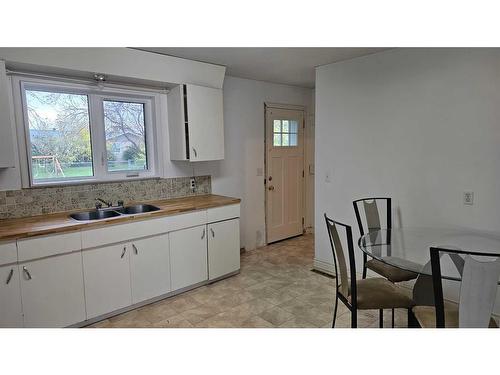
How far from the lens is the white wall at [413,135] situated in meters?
2.42

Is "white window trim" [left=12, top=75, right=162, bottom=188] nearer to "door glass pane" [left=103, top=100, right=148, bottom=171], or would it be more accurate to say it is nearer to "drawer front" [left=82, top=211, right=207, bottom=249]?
"door glass pane" [left=103, top=100, right=148, bottom=171]

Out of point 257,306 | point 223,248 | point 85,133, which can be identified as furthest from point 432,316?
point 85,133

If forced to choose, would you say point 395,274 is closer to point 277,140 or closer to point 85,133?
point 277,140

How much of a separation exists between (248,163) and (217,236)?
1350mm

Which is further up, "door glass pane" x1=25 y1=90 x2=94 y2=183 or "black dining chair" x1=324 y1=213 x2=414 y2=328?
"door glass pane" x1=25 y1=90 x2=94 y2=183

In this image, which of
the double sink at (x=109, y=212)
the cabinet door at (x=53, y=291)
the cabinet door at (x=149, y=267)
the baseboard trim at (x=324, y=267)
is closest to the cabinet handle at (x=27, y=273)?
the cabinet door at (x=53, y=291)

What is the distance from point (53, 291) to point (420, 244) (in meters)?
2.67

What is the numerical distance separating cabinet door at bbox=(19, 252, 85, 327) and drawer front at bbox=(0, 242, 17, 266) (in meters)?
0.08

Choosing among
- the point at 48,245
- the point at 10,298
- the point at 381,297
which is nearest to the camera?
the point at 381,297

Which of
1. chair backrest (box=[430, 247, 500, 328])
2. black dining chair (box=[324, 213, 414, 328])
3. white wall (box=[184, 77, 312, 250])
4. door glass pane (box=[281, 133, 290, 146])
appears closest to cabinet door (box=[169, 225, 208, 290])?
white wall (box=[184, 77, 312, 250])

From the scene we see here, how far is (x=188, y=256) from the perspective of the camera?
312 cm

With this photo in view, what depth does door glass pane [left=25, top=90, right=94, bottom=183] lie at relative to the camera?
9.07 feet

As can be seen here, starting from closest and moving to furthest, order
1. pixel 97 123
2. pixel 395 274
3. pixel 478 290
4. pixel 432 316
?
pixel 478 290
pixel 432 316
pixel 395 274
pixel 97 123
